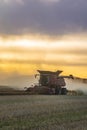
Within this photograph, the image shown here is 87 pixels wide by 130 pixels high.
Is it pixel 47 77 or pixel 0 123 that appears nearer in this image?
pixel 0 123

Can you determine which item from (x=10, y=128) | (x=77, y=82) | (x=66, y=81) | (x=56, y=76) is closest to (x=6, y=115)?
(x=10, y=128)

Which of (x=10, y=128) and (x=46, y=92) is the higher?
(x=46, y=92)

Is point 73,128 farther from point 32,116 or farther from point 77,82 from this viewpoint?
point 77,82

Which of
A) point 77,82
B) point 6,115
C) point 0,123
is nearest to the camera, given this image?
point 0,123

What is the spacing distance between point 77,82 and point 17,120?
48.6 m

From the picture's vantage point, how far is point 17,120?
872 inches

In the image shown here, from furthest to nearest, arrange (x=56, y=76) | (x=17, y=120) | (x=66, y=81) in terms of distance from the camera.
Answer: (x=66, y=81)
(x=56, y=76)
(x=17, y=120)

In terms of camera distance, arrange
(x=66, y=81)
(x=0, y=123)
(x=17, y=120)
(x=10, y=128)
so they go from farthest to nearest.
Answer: (x=66, y=81) → (x=17, y=120) → (x=0, y=123) → (x=10, y=128)

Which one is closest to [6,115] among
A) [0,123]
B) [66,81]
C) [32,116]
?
[32,116]

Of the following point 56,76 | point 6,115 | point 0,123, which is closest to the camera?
point 0,123

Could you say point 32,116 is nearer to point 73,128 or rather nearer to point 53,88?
point 73,128

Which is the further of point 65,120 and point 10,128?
point 65,120

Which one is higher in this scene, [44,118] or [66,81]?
[66,81]

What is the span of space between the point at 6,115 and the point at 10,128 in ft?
15.7
